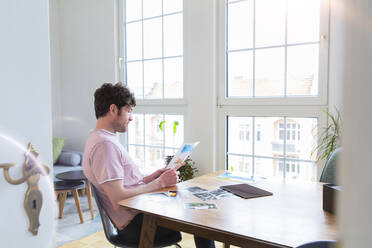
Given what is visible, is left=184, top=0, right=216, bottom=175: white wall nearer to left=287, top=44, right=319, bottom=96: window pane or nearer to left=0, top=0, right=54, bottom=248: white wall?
left=287, top=44, right=319, bottom=96: window pane

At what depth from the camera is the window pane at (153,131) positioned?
4453mm

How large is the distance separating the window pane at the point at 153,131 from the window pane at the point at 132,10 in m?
1.50

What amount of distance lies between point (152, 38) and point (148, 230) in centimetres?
343

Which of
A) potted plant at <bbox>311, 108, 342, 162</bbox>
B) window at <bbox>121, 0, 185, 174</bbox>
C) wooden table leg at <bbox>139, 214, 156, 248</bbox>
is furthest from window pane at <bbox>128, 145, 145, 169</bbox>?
wooden table leg at <bbox>139, 214, 156, 248</bbox>

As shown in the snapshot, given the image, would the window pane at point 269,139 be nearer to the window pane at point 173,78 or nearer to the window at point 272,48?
the window at point 272,48

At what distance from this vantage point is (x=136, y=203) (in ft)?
5.44

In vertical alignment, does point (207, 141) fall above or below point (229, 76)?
below

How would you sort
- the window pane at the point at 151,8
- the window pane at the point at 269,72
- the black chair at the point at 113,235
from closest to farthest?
1. the black chair at the point at 113,235
2. the window pane at the point at 269,72
3. the window pane at the point at 151,8

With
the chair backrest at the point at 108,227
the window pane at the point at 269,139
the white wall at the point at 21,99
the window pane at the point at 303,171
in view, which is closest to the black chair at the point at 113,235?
the chair backrest at the point at 108,227

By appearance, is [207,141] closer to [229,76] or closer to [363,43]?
[229,76]

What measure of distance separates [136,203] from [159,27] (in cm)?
330

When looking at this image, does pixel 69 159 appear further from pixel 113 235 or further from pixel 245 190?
pixel 245 190

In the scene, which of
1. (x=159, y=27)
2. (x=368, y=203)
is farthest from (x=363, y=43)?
(x=159, y=27)

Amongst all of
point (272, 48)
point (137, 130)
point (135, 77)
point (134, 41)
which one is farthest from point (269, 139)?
point (134, 41)
